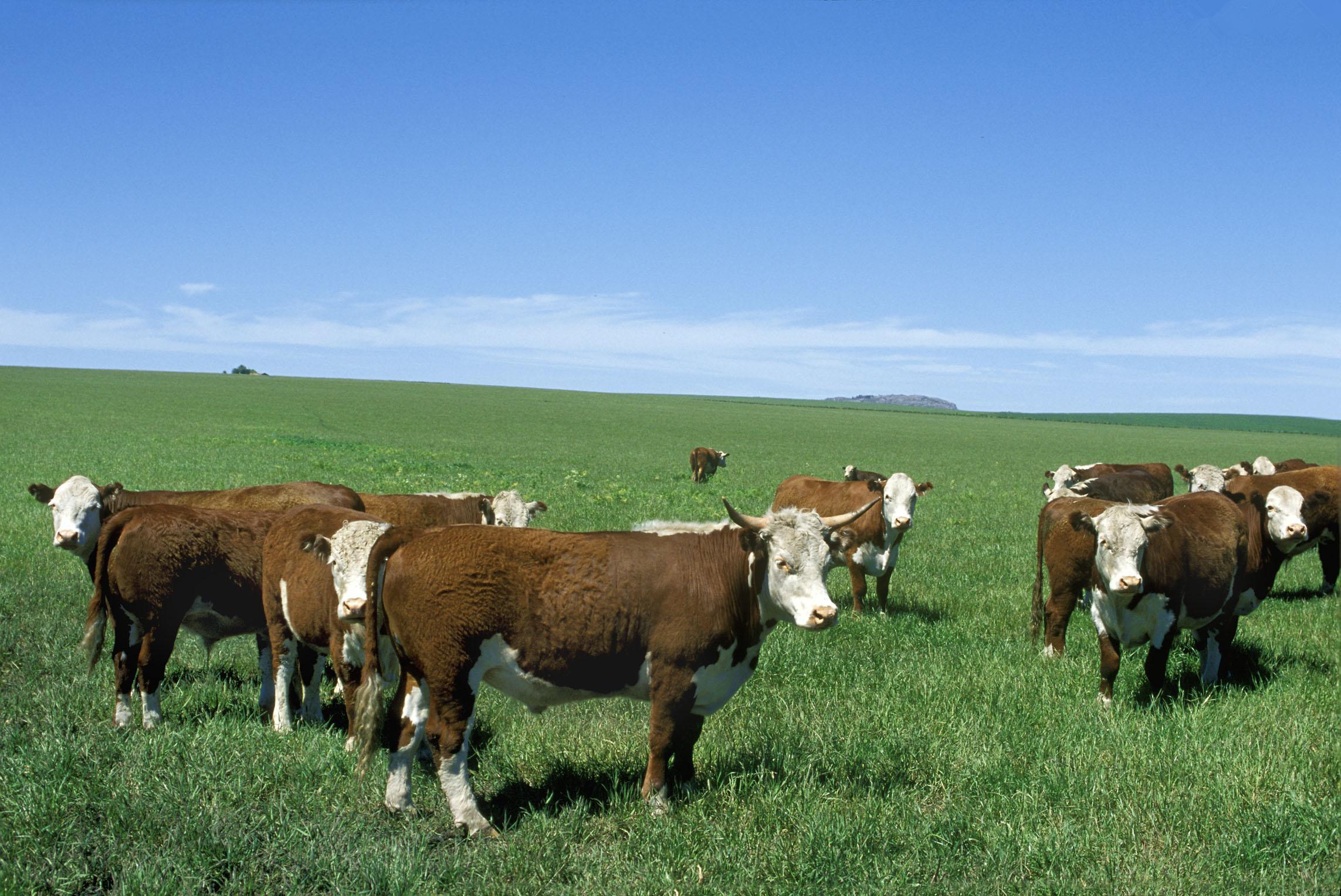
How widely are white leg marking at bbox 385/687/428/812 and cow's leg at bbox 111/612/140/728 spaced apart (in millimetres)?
2400

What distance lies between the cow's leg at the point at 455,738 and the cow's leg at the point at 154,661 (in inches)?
107

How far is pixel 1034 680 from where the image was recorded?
319 inches

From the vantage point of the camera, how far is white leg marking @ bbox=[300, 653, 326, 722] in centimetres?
720

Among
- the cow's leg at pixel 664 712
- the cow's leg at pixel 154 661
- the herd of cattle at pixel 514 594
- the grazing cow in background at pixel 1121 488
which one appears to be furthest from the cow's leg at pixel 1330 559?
the cow's leg at pixel 154 661

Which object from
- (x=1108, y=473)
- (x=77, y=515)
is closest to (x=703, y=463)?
(x=1108, y=473)

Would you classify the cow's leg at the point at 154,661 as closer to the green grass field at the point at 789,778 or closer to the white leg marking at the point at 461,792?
the green grass field at the point at 789,778

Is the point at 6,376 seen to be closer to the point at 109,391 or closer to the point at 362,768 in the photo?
the point at 109,391

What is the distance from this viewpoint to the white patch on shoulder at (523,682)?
5258 millimetres

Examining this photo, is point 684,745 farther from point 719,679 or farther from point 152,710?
point 152,710

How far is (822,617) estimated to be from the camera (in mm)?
5328

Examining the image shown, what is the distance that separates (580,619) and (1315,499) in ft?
30.2

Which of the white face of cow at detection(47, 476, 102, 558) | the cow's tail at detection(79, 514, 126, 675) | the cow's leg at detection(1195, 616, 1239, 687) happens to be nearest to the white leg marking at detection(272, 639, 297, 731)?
the cow's tail at detection(79, 514, 126, 675)

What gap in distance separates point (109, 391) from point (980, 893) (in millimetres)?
87985

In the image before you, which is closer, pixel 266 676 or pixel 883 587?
pixel 266 676
